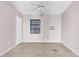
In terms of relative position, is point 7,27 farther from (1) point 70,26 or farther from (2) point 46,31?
(1) point 70,26

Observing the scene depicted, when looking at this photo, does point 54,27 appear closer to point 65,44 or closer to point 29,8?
point 65,44

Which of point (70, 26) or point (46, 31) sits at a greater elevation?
point (70, 26)

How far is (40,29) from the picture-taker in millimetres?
3762

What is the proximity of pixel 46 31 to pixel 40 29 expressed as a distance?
11.7 inches

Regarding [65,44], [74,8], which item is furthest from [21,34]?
[74,8]

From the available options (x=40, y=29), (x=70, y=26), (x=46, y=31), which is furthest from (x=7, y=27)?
(x=70, y=26)

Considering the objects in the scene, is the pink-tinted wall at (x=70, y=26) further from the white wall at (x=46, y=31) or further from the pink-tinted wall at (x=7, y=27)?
the pink-tinted wall at (x=7, y=27)

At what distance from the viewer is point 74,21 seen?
4016 millimetres

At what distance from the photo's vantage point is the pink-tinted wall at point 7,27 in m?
3.36

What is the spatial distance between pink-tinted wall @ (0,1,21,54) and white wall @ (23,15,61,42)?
398 mm

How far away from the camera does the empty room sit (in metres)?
3.44

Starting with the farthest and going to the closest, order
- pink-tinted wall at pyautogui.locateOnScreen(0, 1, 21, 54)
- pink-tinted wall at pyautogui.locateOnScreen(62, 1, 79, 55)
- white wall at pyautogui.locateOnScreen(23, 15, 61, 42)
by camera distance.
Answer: pink-tinted wall at pyautogui.locateOnScreen(62, 1, 79, 55), white wall at pyautogui.locateOnScreen(23, 15, 61, 42), pink-tinted wall at pyautogui.locateOnScreen(0, 1, 21, 54)

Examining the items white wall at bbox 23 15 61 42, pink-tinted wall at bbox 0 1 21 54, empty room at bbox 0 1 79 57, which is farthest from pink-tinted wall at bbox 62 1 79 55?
pink-tinted wall at bbox 0 1 21 54

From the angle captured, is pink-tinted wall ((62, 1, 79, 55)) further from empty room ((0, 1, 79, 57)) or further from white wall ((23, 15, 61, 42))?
white wall ((23, 15, 61, 42))
